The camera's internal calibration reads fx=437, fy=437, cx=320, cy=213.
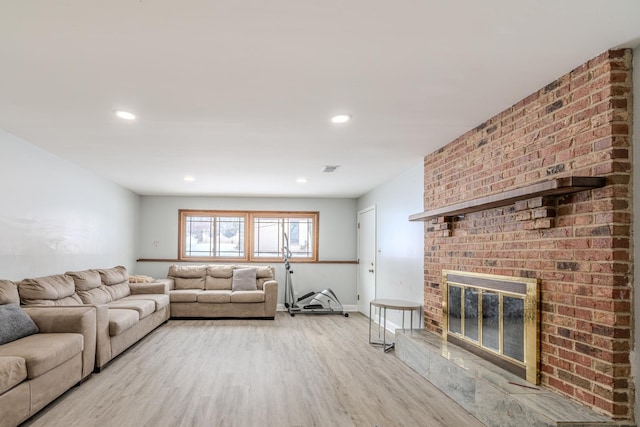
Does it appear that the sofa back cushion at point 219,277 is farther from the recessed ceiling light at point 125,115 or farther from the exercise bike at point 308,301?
the recessed ceiling light at point 125,115

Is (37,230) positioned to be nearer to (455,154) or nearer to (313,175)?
(313,175)

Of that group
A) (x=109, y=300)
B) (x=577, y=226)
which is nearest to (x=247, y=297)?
(x=109, y=300)

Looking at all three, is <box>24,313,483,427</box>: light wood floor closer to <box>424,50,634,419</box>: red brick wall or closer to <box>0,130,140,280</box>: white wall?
<box>424,50,634,419</box>: red brick wall

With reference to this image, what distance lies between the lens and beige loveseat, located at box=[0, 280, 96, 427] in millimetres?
2766

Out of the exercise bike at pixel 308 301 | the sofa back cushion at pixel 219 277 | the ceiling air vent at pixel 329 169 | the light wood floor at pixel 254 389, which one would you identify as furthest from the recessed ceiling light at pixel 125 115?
the exercise bike at pixel 308 301

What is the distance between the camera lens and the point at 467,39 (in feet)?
7.23

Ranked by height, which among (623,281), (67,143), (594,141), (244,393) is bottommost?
(244,393)

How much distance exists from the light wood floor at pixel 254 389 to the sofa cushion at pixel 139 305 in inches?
14.9

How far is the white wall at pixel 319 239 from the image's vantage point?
8469 mm

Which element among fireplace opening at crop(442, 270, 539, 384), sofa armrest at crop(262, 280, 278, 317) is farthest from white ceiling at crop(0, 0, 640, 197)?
sofa armrest at crop(262, 280, 278, 317)

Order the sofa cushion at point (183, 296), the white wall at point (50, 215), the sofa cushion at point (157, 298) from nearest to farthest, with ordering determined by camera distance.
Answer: the white wall at point (50, 215)
the sofa cushion at point (157, 298)
the sofa cushion at point (183, 296)

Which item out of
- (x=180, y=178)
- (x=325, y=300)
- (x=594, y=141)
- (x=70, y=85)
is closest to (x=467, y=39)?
(x=594, y=141)

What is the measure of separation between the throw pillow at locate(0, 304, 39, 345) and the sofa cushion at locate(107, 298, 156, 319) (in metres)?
1.64

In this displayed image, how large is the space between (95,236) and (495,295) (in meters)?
5.41
